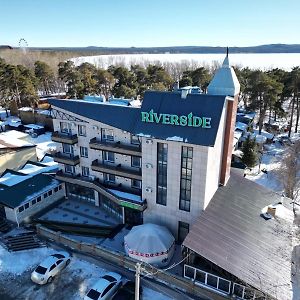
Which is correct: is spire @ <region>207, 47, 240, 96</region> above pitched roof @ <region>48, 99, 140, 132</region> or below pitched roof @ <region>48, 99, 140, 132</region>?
above

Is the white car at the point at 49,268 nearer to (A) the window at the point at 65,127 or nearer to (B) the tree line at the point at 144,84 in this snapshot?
(A) the window at the point at 65,127

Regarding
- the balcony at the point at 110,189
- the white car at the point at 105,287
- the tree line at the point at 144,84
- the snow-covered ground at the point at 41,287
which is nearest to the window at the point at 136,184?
the balcony at the point at 110,189

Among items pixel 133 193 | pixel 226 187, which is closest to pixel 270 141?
pixel 226 187

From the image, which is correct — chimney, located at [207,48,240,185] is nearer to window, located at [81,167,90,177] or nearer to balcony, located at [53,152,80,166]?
window, located at [81,167,90,177]

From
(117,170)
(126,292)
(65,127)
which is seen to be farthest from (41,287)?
(65,127)

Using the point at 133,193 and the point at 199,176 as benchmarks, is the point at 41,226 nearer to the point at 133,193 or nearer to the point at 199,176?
the point at 133,193

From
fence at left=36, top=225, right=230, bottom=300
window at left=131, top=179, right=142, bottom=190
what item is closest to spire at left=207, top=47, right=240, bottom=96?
window at left=131, top=179, right=142, bottom=190

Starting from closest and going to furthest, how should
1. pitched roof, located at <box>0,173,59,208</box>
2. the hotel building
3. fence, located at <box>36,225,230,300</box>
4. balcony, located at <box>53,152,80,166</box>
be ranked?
fence, located at <box>36,225,230,300</box> < the hotel building < pitched roof, located at <box>0,173,59,208</box> < balcony, located at <box>53,152,80,166</box>

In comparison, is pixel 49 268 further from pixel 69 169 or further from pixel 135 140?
pixel 135 140
